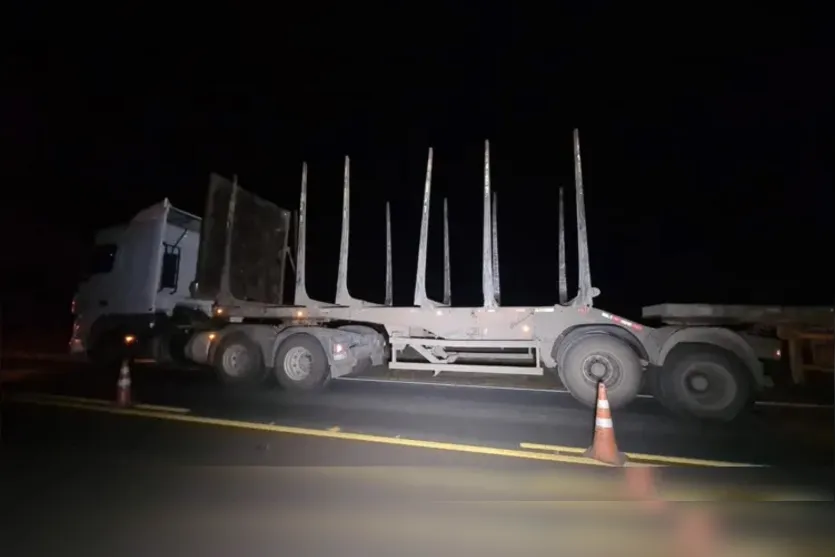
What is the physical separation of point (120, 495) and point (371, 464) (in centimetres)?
223

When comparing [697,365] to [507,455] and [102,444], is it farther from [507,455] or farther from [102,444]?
[102,444]

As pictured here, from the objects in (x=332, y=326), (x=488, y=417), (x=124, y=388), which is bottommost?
(x=488, y=417)

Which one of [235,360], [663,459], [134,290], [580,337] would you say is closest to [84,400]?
[235,360]

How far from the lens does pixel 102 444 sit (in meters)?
5.59

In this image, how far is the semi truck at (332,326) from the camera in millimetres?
7137

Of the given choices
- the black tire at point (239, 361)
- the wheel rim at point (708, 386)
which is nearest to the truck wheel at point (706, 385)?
the wheel rim at point (708, 386)

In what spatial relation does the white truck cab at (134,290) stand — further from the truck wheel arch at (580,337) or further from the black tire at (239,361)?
the truck wheel arch at (580,337)

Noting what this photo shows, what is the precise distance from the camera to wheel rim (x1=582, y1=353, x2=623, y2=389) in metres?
7.44

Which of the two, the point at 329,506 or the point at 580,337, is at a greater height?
the point at 580,337

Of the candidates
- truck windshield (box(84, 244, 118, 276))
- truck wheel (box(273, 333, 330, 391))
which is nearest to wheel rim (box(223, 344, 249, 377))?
truck wheel (box(273, 333, 330, 391))

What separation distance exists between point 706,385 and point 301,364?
6.58 metres

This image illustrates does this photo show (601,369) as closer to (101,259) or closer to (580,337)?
(580,337)

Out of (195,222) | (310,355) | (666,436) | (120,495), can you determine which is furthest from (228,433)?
(195,222)

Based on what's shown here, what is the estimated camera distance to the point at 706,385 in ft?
22.7
